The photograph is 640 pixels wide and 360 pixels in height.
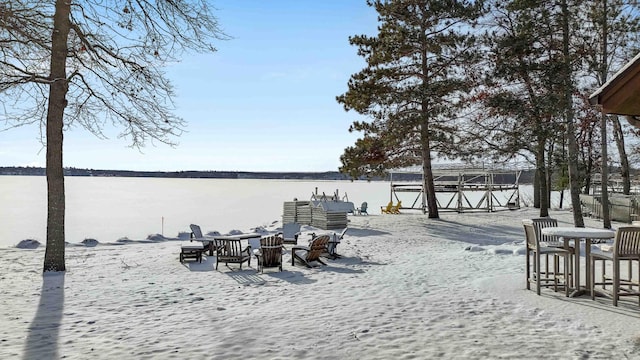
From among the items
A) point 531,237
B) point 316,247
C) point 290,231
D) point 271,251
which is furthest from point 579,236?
point 290,231

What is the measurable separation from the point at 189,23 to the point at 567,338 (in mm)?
9835

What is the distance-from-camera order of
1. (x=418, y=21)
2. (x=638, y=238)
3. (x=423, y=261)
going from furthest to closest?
(x=418, y=21) < (x=423, y=261) < (x=638, y=238)

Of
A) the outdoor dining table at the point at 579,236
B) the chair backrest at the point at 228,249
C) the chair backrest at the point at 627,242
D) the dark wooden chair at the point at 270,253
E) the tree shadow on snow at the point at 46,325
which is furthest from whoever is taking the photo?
the chair backrest at the point at 228,249

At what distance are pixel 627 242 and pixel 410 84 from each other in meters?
15.7

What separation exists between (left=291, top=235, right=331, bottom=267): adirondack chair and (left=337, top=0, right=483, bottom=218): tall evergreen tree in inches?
416

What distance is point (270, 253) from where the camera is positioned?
1049cm

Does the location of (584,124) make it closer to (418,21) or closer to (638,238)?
(418,21)

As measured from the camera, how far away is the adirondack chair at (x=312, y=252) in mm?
11086

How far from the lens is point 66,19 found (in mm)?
10500

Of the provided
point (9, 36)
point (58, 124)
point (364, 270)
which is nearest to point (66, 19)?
point (9, 36)

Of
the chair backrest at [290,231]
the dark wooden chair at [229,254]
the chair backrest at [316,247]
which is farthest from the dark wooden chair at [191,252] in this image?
the chair backrest at [316,247]

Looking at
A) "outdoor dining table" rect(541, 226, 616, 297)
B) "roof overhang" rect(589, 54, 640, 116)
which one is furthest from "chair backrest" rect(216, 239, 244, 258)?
"roof overhang" rect(589, 54, 640, 116)

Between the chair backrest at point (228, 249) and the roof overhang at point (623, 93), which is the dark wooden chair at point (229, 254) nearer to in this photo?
the chair backrest at point (228, 249)

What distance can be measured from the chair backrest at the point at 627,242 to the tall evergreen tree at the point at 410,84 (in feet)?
47.6
